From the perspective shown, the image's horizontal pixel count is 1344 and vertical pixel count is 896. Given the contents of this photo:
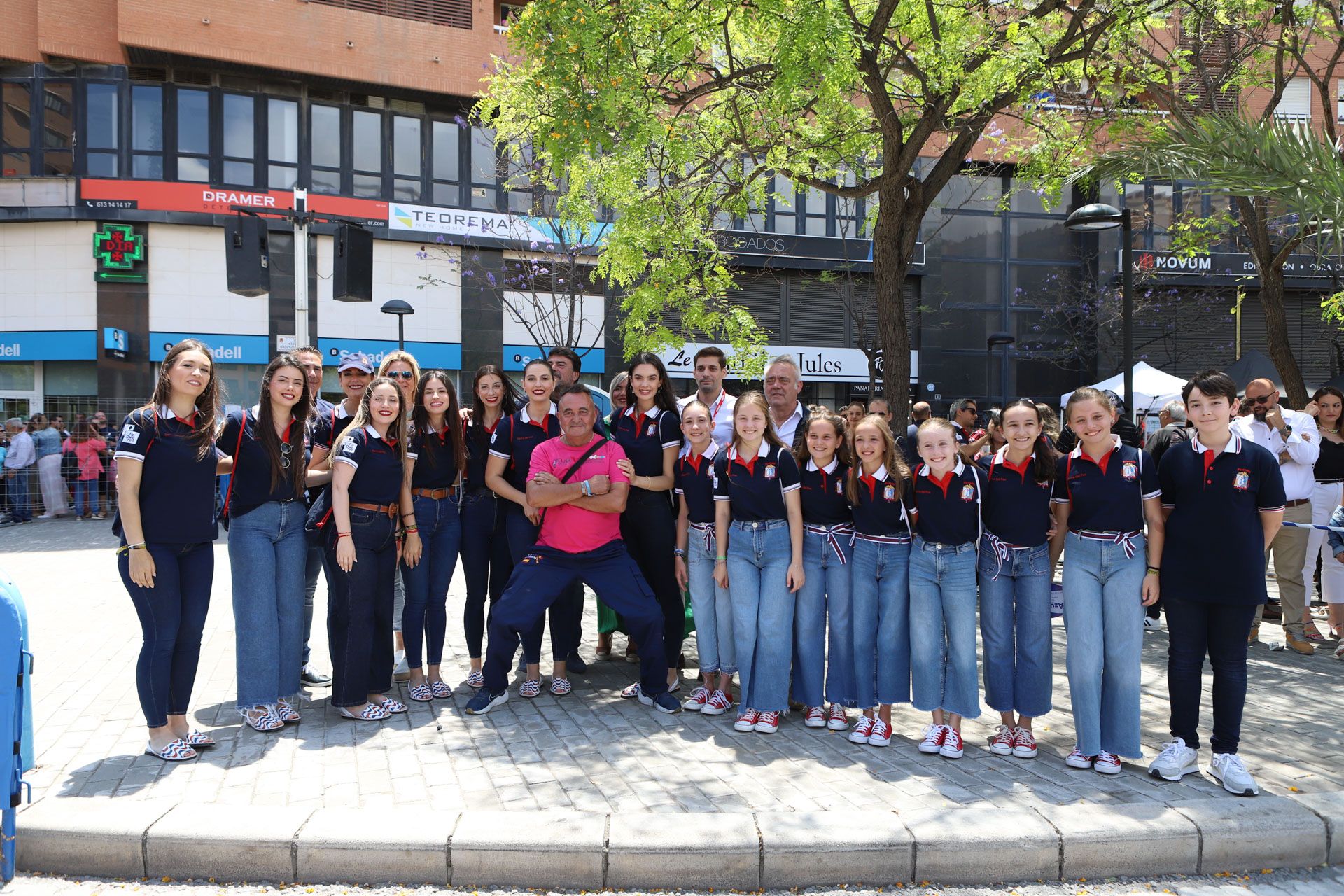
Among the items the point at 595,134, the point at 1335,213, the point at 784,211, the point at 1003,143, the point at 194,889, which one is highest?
the point at 784,211

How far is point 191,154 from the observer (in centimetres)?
2170

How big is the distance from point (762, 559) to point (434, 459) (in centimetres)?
204

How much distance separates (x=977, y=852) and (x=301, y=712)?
3.80m

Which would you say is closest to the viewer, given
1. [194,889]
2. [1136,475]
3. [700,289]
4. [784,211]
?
[194,889]

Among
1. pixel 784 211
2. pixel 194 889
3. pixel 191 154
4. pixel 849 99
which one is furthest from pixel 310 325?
pixel 194 889

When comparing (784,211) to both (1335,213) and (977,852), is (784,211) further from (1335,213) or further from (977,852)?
(977,852)

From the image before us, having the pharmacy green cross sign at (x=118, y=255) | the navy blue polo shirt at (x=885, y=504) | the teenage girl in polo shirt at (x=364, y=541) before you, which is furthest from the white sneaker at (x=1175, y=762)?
the pharmacy green cross sign at (x=118, y=255)

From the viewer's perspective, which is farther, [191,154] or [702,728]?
[191,154]

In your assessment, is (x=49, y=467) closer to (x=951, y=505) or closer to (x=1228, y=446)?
(x=951, y=505)

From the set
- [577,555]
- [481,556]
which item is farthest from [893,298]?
[481,556]

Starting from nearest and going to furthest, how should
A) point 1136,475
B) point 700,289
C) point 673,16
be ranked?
point 1136,475
point 673,16
point 700,289

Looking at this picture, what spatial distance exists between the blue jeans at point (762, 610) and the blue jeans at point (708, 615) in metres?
0.19

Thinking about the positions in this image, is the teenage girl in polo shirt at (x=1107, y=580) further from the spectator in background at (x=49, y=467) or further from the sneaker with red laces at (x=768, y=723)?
the spectator in background at (x=49, y=467)

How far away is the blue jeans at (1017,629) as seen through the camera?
15.4 feet
